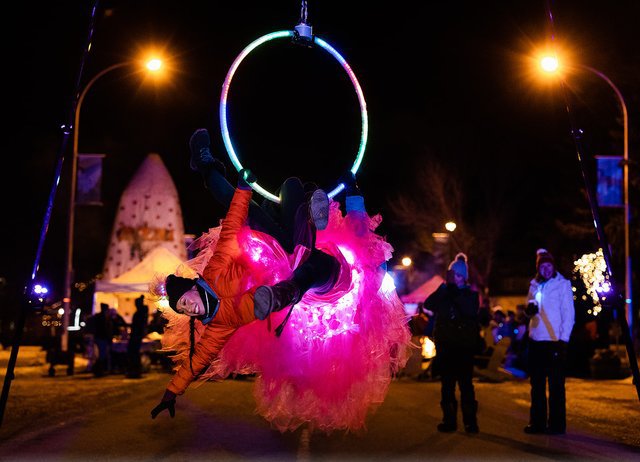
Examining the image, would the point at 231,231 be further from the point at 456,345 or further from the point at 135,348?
the point at 135,348

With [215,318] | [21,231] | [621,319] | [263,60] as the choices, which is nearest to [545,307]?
[621,319]

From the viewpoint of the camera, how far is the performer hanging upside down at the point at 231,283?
528 cm

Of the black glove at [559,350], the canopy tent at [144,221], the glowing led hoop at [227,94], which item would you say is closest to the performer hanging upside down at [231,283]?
the glowing led hoop at [227,94]

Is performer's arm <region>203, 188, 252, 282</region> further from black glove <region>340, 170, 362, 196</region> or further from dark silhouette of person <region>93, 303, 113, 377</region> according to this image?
dark silhouette of person <region>93, 303, 113, 377</region>

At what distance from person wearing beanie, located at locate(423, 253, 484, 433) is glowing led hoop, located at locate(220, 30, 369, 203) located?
2230 millimetres

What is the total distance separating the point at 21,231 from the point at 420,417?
101ft

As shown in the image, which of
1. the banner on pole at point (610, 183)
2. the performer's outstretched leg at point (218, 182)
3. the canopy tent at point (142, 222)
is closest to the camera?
the performer's outstretched leg at point (218, 182)

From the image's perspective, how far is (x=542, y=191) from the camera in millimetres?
42156

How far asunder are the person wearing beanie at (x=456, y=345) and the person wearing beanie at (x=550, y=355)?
0.69 metres

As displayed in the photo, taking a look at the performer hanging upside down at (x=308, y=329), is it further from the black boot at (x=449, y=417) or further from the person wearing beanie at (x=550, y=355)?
the person wearing beanie at (x=550, y=355)

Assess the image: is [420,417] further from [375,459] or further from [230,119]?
[230,119]

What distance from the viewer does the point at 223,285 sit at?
17.9 ft

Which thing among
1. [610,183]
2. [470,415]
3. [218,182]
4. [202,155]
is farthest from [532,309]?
[610,183]

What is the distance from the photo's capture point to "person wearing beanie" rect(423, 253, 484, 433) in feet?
28.9
